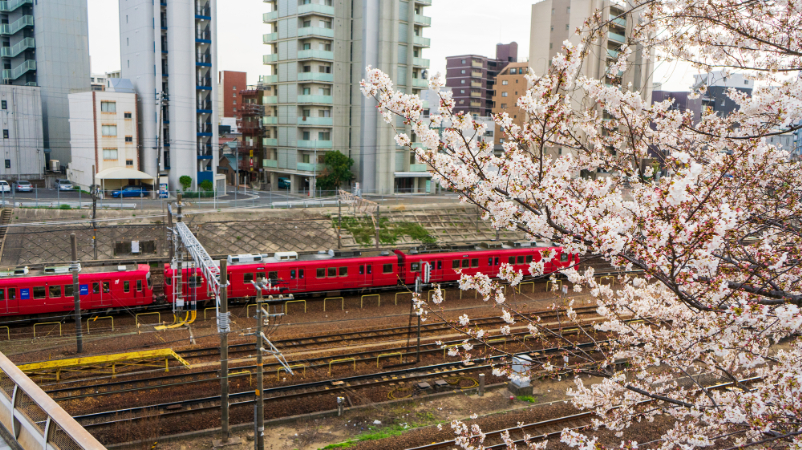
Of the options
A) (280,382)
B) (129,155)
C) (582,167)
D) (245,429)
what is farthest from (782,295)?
(129,155)

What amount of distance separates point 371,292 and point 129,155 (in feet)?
75.9

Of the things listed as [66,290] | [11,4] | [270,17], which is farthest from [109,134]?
[66,290]

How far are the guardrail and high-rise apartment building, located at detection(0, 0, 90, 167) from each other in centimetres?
4842

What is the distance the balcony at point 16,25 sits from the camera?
44.2 metres

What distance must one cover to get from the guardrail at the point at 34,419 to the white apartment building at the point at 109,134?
34.1 metres

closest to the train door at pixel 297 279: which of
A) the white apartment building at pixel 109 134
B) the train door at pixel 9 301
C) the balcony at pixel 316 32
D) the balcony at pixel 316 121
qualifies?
the train door at pixel 9 301

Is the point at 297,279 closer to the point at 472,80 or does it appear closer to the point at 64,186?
the point at 64,186

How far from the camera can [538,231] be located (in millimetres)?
4723

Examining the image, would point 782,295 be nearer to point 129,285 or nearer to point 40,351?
point 40,351

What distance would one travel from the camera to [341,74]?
138 ft

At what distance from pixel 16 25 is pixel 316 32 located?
83.5 ft

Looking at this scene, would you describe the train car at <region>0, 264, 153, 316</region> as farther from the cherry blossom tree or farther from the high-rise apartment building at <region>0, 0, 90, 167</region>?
the high-rise apartment building at <region>0, 0, 90, 167</region>

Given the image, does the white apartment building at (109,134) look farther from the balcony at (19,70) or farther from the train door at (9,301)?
the train door at (9,301)

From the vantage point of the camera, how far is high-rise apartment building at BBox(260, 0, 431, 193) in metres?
40.3
